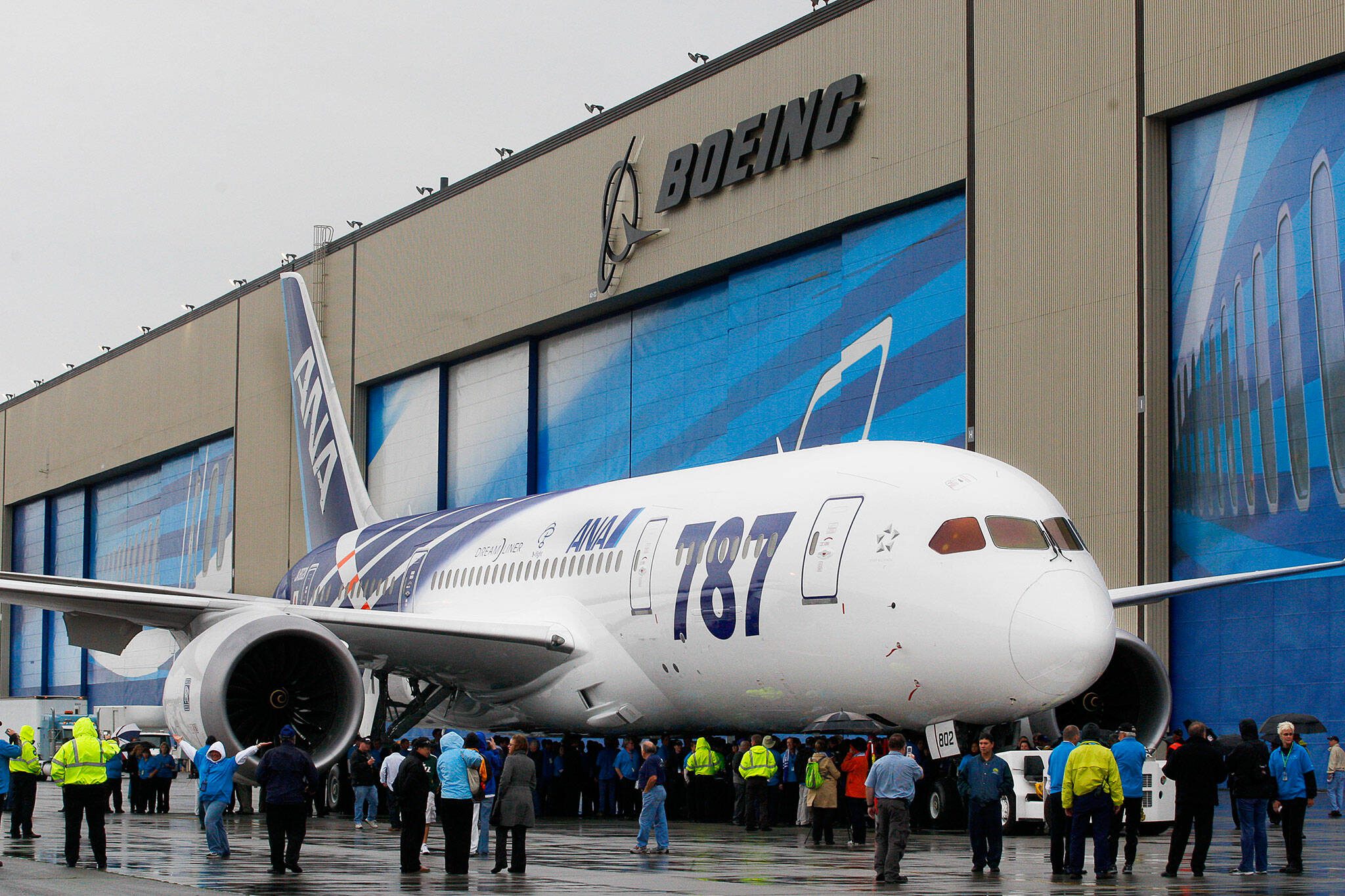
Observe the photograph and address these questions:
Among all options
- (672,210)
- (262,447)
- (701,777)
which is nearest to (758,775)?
(701,777)

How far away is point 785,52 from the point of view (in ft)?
96.7

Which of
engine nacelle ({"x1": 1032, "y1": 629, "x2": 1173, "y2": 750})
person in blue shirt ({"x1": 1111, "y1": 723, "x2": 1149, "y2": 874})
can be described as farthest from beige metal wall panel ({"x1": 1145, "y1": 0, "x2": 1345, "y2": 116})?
person in blue shirt ({"x1": 1111, "y1": 723, "x2": 1149, "y2": 874})

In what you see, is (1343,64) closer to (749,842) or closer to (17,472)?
(749,842)

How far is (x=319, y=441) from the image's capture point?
30094mm

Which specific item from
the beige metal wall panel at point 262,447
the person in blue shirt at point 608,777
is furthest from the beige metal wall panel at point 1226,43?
the beige metal wall panel at point 262,447

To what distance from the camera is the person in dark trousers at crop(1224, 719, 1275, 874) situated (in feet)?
40.8

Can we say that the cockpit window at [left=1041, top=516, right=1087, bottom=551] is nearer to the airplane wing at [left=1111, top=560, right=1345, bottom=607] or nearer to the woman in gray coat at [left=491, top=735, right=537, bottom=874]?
the airplane wing at [left=1111, top=560, right=1345, bottom=607]

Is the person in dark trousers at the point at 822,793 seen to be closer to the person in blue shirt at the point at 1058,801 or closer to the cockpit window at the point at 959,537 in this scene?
the cockpit window at the point at 959,537

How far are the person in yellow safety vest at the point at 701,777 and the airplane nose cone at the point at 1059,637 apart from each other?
5.76 meters

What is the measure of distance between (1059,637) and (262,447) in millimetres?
35398

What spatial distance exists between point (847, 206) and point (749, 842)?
15.1 metres

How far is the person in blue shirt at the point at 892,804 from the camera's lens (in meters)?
11.2

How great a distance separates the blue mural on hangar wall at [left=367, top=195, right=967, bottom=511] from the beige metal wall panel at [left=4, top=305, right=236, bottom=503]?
31.3 feet

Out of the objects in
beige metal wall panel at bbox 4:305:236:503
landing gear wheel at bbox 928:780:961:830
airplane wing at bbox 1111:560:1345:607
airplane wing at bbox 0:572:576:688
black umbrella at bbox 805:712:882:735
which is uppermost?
beige metal wall panel at bbox 4:305:236:503
